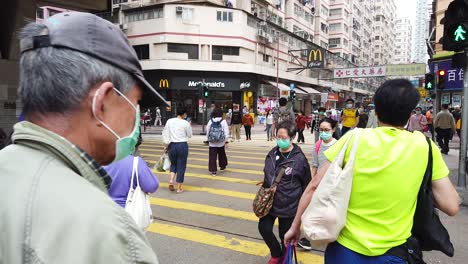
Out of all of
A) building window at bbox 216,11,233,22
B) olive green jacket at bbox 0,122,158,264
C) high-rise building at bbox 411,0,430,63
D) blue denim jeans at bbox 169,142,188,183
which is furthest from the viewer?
high-rise building at bbox 411,0,430,63

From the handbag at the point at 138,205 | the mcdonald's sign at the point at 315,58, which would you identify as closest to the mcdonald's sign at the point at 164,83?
the mcdonald's sign at the point at 315,58

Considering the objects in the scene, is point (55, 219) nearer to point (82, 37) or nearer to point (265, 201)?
point (82, 37)

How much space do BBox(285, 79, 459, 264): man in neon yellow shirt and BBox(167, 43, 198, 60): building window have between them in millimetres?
30360

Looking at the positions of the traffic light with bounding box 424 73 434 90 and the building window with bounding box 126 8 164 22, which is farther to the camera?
the building window with bounding box 126 8 164 22

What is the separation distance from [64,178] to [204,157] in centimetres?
1127

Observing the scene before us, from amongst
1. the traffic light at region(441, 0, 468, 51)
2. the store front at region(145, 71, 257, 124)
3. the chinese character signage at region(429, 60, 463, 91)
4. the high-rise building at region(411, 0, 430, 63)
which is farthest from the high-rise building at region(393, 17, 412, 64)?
the traffic light at region(441, 0, 468, 51)

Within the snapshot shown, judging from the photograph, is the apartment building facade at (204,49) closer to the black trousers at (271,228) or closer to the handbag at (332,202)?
the black trousers at (271,228)

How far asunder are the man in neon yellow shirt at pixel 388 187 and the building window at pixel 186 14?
101ft

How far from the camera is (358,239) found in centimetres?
194

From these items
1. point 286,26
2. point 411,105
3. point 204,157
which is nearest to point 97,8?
point 204,157

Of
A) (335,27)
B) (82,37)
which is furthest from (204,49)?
(335,27)

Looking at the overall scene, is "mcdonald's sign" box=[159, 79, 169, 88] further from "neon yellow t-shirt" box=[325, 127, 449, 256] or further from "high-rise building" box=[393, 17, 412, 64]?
"high-rise building" box=[393, 17, 412, 64]

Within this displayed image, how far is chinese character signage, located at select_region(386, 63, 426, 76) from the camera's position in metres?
26.7

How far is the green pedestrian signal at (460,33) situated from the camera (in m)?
6.66
